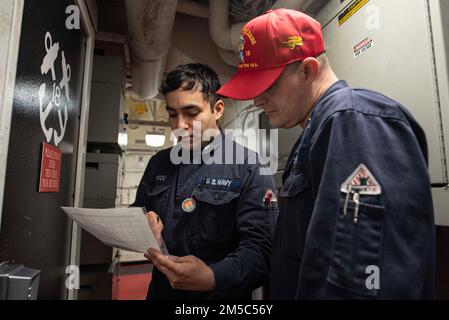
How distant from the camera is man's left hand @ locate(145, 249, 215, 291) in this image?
0.75 meters

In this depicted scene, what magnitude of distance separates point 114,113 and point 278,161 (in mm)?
1248

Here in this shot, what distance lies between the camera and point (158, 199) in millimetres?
1112

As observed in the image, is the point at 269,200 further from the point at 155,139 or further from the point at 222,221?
the point at 155,139

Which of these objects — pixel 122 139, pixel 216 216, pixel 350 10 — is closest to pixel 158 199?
pixel 216 216

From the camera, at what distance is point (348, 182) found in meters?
0.45

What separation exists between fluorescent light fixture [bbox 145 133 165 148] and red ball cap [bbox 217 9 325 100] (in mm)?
4555

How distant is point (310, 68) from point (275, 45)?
10 centimetres

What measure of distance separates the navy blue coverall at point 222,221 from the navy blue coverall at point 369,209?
1.28 feet

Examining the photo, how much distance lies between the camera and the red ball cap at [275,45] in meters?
0.65

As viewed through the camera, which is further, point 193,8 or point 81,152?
point 193,8
